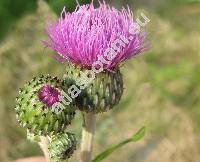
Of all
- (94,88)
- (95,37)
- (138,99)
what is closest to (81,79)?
(94,88)

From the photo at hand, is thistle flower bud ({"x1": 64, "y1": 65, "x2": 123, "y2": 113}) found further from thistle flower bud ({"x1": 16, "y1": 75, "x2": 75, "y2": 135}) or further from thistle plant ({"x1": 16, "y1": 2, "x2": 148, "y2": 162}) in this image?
thistle flower bud ({"x1": 16, "y1": 75, "x2": 75, "y2": 135})

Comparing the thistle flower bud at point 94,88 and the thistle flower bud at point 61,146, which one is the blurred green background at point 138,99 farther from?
the thistle flower bud at point 61,146

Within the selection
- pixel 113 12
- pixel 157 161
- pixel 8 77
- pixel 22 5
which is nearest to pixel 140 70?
pixel 157 161

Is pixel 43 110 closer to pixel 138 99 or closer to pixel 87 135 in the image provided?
pixel 87 135

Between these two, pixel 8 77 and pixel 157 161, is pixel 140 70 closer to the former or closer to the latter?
pixel 157 161

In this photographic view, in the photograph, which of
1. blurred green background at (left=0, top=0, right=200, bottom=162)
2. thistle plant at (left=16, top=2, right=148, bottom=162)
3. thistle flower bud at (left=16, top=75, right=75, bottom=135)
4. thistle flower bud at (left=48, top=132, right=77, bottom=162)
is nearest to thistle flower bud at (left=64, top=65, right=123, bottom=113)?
thistle plant at (left=16, top=2, right=148, bottom=162)
